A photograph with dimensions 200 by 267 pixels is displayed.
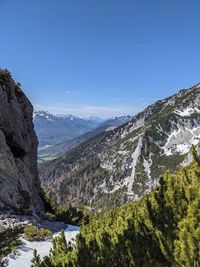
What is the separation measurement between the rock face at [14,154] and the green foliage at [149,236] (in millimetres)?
17437

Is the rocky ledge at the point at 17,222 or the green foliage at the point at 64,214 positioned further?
the green foliage at the point at 64,214

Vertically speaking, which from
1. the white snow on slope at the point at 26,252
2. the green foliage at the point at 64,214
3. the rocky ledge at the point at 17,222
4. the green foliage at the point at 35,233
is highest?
the rocky ledge at the point at 17,222

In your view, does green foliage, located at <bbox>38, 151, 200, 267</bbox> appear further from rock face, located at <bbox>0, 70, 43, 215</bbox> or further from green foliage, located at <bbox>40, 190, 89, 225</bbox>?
green foliage, located at <bbox>40, 190, 89, 225</bbox>

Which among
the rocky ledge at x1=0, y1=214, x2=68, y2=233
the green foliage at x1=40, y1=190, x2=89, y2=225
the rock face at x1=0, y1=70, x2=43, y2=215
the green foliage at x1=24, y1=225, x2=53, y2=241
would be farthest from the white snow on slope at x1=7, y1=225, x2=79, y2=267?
the green foliage at x1=40, y1=190, x2=89, y2=225

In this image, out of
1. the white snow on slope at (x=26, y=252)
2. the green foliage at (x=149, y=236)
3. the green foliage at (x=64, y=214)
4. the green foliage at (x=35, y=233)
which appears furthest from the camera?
the green foliage at (x=64, y=214)

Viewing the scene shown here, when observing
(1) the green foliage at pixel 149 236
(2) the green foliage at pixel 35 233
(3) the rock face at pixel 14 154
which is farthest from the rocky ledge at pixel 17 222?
(1) the green foliage at pixel 149 236

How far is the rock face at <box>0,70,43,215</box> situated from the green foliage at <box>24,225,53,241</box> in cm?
365

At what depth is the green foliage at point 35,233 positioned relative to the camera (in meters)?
31.3

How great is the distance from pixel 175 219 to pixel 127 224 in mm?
2937

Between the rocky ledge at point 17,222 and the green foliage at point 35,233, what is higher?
the rocky ledge at point 17,222

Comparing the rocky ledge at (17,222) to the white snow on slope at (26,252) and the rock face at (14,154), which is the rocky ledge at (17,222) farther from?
the white snow on slope at (26,252)

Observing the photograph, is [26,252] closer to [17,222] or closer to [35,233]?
[35,233]

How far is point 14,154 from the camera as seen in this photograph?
42.2 meters

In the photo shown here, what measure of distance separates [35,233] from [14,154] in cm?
1266
